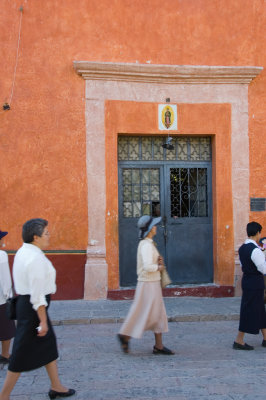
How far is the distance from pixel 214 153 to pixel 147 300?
4614 mm

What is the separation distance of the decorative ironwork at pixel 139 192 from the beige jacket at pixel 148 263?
3.63 metres

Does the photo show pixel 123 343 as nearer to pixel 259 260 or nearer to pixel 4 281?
pixel 4 281

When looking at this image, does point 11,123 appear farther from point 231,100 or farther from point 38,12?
point 231,100

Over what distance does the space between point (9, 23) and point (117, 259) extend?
4901 millimetres

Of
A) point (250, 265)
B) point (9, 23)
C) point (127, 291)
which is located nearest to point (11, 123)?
point (9, 23)

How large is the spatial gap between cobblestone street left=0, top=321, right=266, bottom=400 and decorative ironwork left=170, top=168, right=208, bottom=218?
3.16m

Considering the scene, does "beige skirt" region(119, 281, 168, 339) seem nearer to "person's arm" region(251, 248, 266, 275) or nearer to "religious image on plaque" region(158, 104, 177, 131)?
"person's arm" region(251, 248, 266, 275)

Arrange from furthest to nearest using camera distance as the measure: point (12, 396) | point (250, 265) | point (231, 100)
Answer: point (231, 100)
point (250, 265)
point (12, 396)

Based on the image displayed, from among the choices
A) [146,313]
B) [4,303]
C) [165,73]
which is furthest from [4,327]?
[165,73]

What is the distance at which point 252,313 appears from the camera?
527 cm

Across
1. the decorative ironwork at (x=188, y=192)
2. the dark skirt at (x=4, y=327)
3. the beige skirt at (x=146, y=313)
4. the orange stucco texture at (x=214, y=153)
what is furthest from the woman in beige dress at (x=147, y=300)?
the decorative ironwork at (x=188, y=192)

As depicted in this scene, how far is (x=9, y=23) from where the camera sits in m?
8.13

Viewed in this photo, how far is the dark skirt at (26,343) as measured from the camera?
11.6ft

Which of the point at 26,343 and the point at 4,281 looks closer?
the point at 26,343
